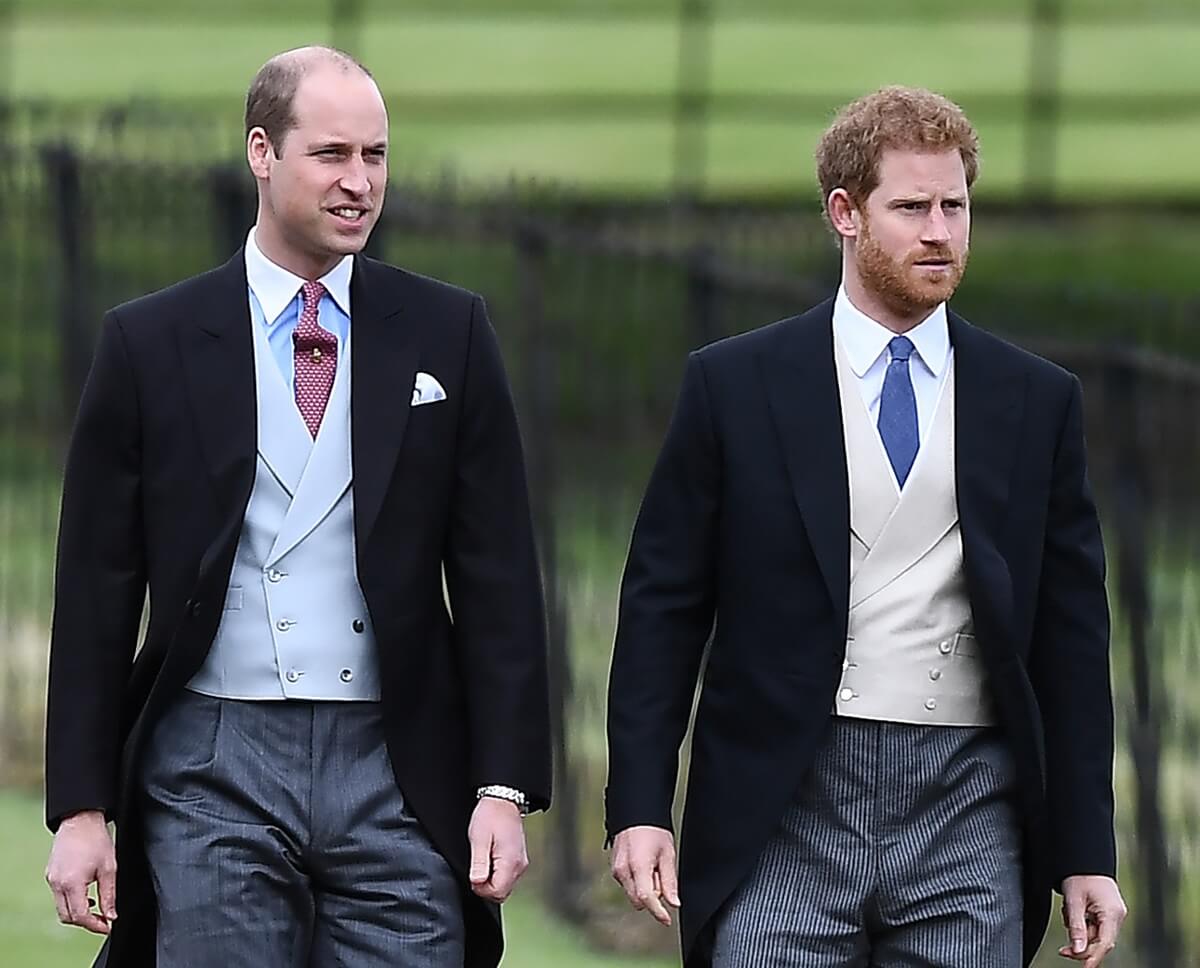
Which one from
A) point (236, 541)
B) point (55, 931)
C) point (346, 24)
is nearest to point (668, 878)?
point (236, 541)

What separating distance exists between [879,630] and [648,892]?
1.60 feet

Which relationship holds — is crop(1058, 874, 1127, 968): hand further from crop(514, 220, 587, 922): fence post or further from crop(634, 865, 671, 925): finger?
crop(514, 220, 587, 922): fence post

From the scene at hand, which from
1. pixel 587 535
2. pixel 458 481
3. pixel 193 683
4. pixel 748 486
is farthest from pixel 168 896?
pixel 587 535

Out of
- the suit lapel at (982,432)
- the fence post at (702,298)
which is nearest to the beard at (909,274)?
the suit lapel at (982,432)

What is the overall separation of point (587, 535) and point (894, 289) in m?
5.85

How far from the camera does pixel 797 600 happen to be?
4.37 metres

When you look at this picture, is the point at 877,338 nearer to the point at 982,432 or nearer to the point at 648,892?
the point at 982,432

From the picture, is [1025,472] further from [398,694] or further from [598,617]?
[598,617]

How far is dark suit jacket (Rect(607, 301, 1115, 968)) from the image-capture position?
435 centimetres

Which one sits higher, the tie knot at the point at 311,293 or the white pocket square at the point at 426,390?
the tie knot at the point at 311,293

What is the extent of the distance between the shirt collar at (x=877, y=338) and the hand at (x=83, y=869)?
1.26 m

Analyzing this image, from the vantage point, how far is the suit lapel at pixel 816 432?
4.33 meters

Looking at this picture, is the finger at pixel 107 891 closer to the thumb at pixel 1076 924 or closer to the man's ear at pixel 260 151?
the man's ear at pixel 260 151

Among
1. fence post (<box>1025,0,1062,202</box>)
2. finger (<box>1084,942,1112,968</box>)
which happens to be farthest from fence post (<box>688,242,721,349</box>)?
fence post (<box>1025,0,1062,202</box>)
